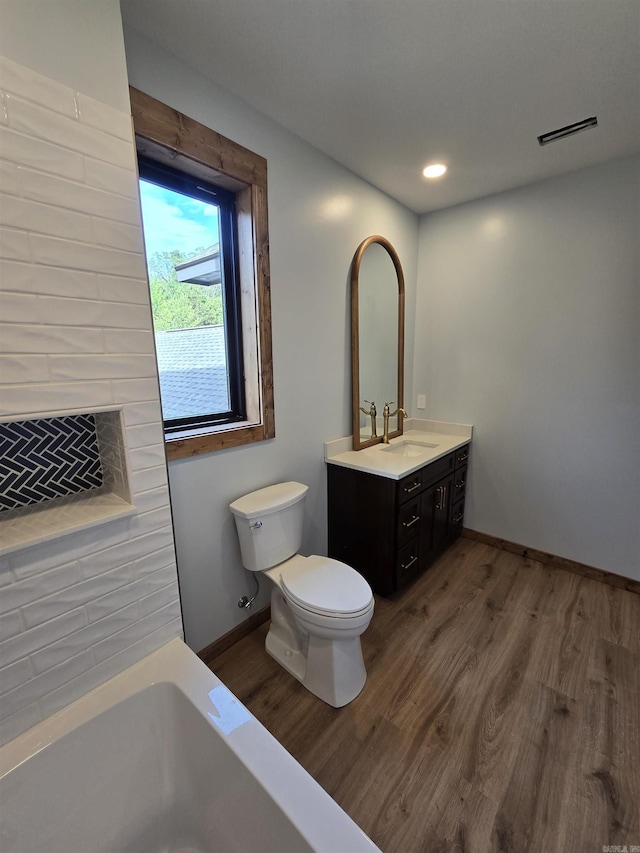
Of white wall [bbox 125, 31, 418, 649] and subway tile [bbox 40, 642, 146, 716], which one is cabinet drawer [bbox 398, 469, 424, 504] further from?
subway tile [bbox 40, 642, 146, 716]

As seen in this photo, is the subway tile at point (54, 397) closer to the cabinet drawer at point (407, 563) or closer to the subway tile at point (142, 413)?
the subway tile at point (142, 413)

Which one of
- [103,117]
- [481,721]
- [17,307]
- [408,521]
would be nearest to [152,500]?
[17,307]

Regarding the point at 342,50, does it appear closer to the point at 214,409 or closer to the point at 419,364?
the point at 214,409

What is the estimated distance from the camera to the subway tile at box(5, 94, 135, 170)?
0.83 meters

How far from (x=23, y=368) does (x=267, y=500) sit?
102 centimetres

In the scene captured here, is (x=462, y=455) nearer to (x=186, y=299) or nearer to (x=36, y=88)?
(x=186, y=299)

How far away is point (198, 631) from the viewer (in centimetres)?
163

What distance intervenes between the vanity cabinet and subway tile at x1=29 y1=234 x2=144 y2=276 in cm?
145

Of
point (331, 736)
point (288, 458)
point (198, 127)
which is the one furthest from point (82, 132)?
point (331, 736)

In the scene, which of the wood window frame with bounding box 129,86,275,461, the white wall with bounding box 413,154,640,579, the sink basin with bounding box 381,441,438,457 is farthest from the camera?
the sink basin with bounding box 381,441,438,457

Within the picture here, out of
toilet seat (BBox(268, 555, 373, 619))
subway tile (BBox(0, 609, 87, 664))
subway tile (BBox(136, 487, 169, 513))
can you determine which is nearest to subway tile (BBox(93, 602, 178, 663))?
subway tile (BBox(0, 609, 87, 664))

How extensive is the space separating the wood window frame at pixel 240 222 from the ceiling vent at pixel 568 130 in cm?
137

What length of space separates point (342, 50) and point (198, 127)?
578 mm

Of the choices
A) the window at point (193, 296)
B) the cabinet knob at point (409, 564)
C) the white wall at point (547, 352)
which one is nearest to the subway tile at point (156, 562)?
the window at point (193, 296)
